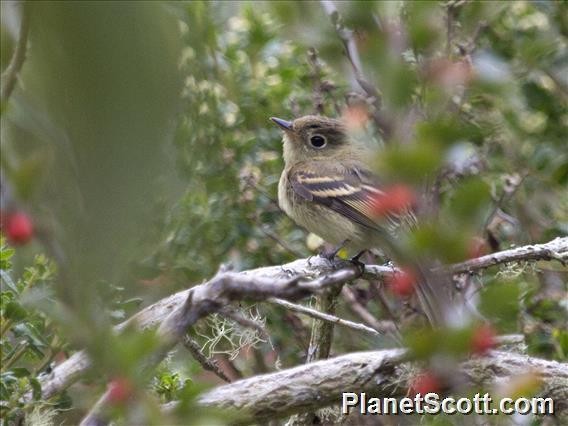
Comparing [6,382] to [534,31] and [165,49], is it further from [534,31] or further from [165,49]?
[534,31]

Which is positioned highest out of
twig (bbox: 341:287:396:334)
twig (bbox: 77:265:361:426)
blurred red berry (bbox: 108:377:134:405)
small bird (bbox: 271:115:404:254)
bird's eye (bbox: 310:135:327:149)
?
bird's eye (bbox: 310:135:327:149)

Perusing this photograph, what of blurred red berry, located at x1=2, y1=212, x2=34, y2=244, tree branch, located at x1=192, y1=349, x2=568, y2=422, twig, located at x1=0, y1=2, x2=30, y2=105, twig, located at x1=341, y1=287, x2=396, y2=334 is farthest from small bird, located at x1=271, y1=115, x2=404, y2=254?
twig, located at x1=0, y1=2, x2=30, y2=105

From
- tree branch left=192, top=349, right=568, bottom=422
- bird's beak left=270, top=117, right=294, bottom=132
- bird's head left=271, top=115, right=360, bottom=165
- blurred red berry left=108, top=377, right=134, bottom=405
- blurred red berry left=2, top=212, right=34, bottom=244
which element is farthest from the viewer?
bird's head left=271, top=115, right=360, bottom=165

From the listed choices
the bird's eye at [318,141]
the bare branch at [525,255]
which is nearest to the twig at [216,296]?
the bare branch at [525,255]

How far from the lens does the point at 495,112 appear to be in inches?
232

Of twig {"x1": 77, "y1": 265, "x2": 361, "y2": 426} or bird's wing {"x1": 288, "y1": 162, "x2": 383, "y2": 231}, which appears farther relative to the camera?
bird's wing {"x1": 288, "y1": 162, "x2": 383, "y2": 231}

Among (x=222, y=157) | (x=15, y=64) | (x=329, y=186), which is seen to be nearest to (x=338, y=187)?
(x=329, y=186)

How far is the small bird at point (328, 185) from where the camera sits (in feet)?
15.8

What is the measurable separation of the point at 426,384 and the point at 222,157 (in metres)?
2.70

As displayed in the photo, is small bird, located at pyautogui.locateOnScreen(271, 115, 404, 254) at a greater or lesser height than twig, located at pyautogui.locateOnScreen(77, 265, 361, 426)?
greater

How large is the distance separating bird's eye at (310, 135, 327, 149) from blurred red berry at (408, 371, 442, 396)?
246 centimetres

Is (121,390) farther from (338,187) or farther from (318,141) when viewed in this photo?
(318,141)

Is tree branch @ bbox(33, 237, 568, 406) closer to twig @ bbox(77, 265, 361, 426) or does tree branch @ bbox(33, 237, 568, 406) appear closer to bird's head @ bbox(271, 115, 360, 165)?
twig @ bbox(77, 265, 361, 426)

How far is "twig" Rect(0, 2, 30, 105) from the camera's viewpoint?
1625 millimetres
